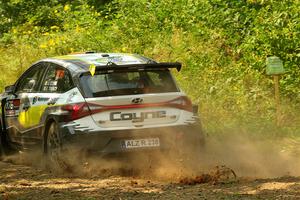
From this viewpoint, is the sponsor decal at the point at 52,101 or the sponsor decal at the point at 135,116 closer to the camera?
the sponsor decal at the point at 135,116

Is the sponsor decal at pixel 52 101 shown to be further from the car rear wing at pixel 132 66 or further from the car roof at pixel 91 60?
the car rear wing at pixel 132 66

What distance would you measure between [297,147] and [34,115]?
4.24 metres

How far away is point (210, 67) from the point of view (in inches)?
568

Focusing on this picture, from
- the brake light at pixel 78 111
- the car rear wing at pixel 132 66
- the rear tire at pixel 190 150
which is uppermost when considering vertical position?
the car rear wing at pixel 132 66

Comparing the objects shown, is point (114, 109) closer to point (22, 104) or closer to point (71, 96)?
point (71, 96)

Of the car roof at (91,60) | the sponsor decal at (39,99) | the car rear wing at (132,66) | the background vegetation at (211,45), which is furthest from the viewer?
the background vegetation at (211,45)

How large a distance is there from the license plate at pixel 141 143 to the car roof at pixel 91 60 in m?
1.15

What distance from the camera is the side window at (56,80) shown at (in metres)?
9.03

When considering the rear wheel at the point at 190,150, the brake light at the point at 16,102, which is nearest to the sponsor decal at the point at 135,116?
the rear wheel at the point at 190,150

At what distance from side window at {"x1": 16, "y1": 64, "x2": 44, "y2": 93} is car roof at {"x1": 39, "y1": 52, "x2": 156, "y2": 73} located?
1.37 feet

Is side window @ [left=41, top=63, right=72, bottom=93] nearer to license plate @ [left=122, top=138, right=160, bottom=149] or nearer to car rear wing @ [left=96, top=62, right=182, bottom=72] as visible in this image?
car rear wing @ [left=96, top=62, right=182, bottom=72]

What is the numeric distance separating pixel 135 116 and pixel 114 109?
0.29 metres

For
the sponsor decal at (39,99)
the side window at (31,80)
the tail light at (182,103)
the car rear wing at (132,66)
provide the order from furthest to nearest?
the side window at (31,80) < the sponsor decal at (39,99) < the tail light at (182,103) < the car rear wing at (132,66)

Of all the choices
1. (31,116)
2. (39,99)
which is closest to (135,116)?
(39,99)
